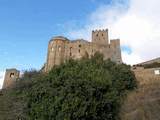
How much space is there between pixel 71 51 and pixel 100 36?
14.9 metres

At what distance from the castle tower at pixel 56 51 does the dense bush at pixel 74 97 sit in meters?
37.7

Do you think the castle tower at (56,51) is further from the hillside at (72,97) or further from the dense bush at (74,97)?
the dense bush at (74,97)

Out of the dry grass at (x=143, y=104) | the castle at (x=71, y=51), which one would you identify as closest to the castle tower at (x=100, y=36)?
the castle at (x=71, y=51)

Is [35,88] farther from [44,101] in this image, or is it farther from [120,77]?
[120,77]

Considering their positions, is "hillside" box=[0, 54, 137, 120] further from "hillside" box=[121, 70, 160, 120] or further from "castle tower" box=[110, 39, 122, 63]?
"castle tower" box=[110, 39, 122, 63]

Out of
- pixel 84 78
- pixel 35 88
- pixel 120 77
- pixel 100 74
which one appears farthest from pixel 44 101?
pixel 120 77

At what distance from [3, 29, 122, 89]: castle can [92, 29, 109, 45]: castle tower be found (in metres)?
3.55

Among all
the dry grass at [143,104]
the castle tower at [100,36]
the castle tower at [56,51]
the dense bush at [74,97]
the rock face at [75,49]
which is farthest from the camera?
the castle tower at [100,36]

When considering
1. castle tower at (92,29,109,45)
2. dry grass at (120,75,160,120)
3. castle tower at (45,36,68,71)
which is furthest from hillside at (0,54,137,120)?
castle tower at (92,29,109,45)

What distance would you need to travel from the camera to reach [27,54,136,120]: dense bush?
26016 millimetres

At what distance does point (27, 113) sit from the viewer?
28984mm

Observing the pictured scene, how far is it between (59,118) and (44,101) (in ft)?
9.29

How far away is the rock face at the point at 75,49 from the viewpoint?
6931cm

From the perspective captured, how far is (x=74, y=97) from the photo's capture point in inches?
1042
